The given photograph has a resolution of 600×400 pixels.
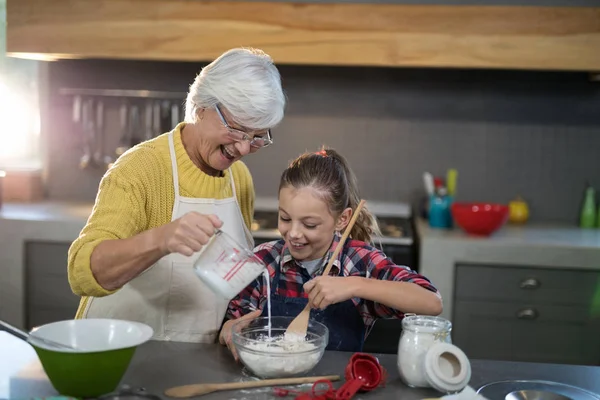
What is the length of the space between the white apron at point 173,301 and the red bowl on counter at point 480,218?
163cm

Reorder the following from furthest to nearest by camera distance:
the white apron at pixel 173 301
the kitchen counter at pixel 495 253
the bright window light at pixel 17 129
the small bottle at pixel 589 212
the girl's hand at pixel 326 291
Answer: the bright window light at pixel 17 129 → the small bottle at pixel 589 212 → the kitchen counter at pixel 495 253 → the white apron at pixel 173 301 → the girl's hand at pixel 326 291

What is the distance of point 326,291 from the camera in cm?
165

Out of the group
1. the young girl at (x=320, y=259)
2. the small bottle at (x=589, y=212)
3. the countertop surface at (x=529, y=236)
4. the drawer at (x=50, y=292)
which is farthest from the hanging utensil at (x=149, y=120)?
the small bottle at (x=589, y=212)

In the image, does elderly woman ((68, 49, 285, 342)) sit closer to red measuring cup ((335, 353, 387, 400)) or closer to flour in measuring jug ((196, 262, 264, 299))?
flour in measuring jug ((196, 262, 264, 299))

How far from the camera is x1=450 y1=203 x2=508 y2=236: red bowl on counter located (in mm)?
3355

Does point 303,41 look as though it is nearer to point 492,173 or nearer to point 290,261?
point 492,173

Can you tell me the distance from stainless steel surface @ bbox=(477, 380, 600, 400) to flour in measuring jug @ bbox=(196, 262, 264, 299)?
0.52 metres

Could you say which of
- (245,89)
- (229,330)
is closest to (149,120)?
(245,89)

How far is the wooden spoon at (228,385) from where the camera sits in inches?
57.2

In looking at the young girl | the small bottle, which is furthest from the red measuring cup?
the small bottle

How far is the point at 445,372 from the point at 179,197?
87 centimetres

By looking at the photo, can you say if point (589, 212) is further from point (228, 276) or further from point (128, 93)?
point (228, 276)

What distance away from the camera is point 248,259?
5.13 feet

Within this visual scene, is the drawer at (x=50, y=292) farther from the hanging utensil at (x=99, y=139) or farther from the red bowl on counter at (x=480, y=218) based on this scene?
the red bowl on counter at (x=480, y=218)
